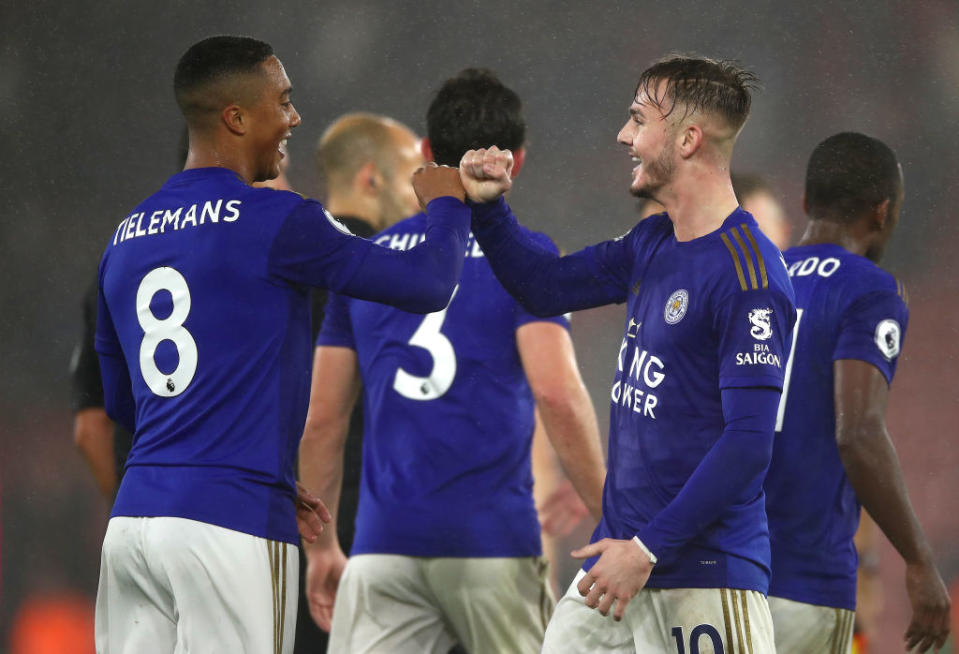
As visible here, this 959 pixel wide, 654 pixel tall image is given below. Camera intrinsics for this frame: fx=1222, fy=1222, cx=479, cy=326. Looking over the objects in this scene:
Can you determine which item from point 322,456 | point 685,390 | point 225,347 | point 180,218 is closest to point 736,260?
point 685,390

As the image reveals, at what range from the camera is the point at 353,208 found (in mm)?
4719

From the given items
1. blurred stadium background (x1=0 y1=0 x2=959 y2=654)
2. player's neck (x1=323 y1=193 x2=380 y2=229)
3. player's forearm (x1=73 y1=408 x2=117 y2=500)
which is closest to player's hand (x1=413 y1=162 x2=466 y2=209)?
player's forearm (x1=73 y1=408 x2=117 y2=500)

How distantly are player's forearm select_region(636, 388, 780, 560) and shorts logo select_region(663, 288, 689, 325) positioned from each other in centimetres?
21

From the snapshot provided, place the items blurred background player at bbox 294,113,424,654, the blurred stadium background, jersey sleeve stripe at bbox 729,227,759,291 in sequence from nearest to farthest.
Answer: jersey sleeve stripe at bbox 729,227,759,291 < blurred background player at bbox 294,113,424,654 < the blurred stadium background

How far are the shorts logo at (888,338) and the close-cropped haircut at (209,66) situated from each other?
1.63m

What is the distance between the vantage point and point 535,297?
281cm

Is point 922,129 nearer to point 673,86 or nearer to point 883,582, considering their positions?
point 883,582

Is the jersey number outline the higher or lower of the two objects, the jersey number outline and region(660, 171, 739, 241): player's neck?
the lower

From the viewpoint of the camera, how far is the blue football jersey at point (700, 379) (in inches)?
91.8

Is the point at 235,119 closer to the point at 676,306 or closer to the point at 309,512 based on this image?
the point at 309,512

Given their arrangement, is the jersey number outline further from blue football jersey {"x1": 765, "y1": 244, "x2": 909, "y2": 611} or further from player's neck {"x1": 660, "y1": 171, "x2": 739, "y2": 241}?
player's neck {"x1": 660, "y1": 171, "x2": 739, "y2": 241}

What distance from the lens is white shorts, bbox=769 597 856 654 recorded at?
298 cm

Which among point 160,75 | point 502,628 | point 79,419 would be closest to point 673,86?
point 502,628

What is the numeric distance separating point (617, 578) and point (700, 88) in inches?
42.0
